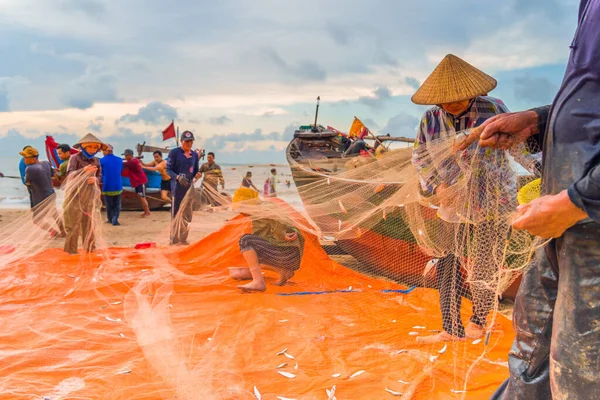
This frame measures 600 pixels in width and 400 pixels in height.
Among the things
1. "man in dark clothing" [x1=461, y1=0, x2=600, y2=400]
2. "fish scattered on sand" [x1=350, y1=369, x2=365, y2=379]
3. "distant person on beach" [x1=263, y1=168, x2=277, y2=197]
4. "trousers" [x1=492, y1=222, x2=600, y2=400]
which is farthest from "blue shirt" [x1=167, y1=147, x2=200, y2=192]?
"man in dark clothing" [x1=461, y1=0, x2=600, y2=400]

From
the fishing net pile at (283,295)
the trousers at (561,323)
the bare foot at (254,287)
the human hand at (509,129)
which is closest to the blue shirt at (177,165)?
the fishing net pile at (283,295)

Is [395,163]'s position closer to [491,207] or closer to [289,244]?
[491,207]

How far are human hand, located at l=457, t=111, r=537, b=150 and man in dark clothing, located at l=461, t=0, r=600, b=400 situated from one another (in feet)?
0.64

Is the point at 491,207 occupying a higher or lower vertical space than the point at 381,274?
higher

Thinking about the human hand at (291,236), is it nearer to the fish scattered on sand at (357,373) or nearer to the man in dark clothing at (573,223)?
the fish scattered on sand at (357,373)

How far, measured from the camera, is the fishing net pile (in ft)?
9.23

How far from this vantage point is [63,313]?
4094mm

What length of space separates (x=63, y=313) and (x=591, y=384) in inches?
155

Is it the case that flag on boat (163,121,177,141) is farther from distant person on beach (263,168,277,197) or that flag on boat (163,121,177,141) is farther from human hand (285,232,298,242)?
human hand (285,232,298,242)

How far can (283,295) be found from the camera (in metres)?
4.61

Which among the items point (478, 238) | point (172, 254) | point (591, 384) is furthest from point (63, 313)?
point (591, 384)

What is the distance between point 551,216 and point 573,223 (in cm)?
6

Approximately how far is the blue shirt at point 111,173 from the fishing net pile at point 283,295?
10.6 ft

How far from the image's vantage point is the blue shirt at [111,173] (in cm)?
926
